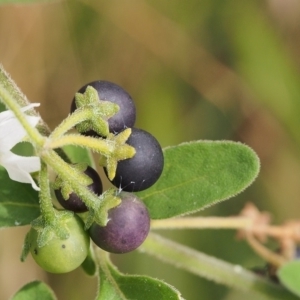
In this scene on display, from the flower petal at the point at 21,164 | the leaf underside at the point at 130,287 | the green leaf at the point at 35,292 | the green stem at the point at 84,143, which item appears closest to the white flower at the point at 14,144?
the flower petal at the point at 21,164

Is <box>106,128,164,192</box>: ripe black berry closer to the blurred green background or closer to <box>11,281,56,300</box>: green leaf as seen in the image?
<box>11,281,56,300</box>: green leaf

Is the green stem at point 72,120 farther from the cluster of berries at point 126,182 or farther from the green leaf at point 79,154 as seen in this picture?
the green leaf at point 79,154

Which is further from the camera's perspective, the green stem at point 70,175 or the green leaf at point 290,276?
the green leaf at point 290,276

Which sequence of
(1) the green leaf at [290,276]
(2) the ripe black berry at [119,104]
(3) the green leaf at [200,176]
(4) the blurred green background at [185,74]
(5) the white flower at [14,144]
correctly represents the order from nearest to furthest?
(5) the white flower at [14,144] < (2) the ripe black berry at [119,104] < (3) the green leaf at [200,176] < (1) the green leaf at [290,276] < (4) the blurred green background at [185,74]

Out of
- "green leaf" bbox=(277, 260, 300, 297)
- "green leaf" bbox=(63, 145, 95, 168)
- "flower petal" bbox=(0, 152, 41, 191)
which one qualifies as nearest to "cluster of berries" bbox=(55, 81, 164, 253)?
"flower petal" bbox=(0, 152, 41, 191)

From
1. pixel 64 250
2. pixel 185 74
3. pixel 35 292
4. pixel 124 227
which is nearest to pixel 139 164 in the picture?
pixel 124 227

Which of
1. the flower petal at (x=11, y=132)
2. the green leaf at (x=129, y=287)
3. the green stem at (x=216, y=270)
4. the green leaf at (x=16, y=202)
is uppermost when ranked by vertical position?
the flower petal at (x=11, y=132)

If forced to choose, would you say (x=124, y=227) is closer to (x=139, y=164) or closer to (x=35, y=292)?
(x=139, y=164)

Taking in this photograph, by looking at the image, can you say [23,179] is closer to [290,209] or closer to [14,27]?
[14,27]
